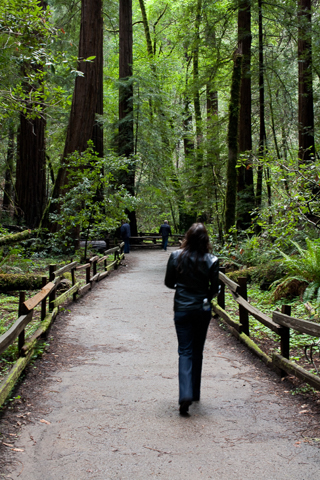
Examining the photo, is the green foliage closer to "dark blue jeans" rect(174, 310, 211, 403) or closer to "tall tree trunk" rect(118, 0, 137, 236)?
"tall tree trunk" rect(118, 0, 137, 236)

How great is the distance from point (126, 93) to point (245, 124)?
10357mm

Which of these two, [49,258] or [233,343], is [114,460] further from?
[49,258]

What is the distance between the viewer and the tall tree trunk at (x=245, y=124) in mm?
15648

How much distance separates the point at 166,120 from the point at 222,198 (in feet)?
34.5

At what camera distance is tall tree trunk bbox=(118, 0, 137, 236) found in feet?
78.9

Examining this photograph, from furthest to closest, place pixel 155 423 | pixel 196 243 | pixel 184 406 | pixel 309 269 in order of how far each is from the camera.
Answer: pixel 309 269, pixel 196 243, pixel 184 406, pixel 155 423

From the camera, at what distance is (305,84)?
1473cm

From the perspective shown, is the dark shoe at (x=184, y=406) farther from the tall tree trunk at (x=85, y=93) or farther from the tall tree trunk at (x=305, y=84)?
the tall tree trunk at (x=85, y=93)

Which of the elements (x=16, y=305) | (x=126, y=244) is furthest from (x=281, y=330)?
(x=126, y=244)

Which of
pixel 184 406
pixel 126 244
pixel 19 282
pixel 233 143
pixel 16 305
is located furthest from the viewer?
pixel 126 244

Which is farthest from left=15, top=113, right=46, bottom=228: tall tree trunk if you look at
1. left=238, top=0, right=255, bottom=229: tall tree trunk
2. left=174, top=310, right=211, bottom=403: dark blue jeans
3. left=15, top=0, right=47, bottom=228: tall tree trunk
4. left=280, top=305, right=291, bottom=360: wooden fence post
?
left=174, top=310, right=211, bottom=403: dark blue jeans

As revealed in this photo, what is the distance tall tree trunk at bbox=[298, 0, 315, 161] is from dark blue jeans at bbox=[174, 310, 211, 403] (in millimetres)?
10994

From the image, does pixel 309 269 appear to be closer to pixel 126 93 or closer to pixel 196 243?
pixel 196 243

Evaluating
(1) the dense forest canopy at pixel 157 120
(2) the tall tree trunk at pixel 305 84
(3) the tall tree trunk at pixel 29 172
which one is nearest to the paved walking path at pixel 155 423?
(1) the dense forest canopy at pixel 157 120
